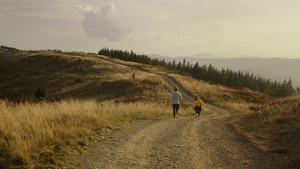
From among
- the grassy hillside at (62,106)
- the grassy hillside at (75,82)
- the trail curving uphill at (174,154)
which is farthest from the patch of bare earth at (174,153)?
the grassy hillside at (75,82)

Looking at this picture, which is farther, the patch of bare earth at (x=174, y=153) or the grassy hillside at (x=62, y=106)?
the patch of bare earth at (x=174, y=153)

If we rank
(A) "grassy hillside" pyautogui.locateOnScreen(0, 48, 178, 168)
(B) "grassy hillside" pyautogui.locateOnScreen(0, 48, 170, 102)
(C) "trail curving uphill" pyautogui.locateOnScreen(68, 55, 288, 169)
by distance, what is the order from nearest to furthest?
(A) "grassy hillside" pyautogui.locateOnScreen(0, 48, 178, 168)
(C) "trail curving uphill" pyautogui.locateOnScreen(68, 55, 288, 169)
(B) "grassy hillside" pyautogui.locateOnScreen(0, 48, 170, 102)

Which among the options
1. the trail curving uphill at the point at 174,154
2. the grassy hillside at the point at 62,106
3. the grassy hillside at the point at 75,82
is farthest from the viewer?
the grassy hillside at the point at 75,82

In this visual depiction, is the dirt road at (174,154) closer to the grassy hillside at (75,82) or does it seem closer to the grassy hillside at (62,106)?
the grassy hillside at (62,106)

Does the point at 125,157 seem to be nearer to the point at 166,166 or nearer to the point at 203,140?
the point at 166,166

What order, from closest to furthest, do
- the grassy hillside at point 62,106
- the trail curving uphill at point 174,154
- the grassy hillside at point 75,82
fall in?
the grassy hillside at point 62,106, the trail curving uphill at point 174,154, the grassy hillside at point 75,82

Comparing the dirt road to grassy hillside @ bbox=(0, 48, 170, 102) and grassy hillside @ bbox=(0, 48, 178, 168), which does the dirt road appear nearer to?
grassy hillside @ bbox=(0, 48, 178, 168)

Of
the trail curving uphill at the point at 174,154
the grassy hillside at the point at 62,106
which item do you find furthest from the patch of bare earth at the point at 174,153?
the grassy hillside at the point at 62,106

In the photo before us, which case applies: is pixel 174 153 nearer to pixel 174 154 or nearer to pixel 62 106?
pixel 174 154

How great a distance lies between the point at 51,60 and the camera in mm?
71312

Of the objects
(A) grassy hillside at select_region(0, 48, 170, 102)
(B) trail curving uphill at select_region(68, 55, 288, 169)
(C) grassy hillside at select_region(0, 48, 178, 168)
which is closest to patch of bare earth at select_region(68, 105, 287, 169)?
(B) trail curving uphill at select_region(68, 55, 288, 169)

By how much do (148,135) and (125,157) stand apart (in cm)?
281

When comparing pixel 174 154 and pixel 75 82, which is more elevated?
pixel 174 154

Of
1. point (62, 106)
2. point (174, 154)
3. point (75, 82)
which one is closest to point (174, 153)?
point (174, 154)
